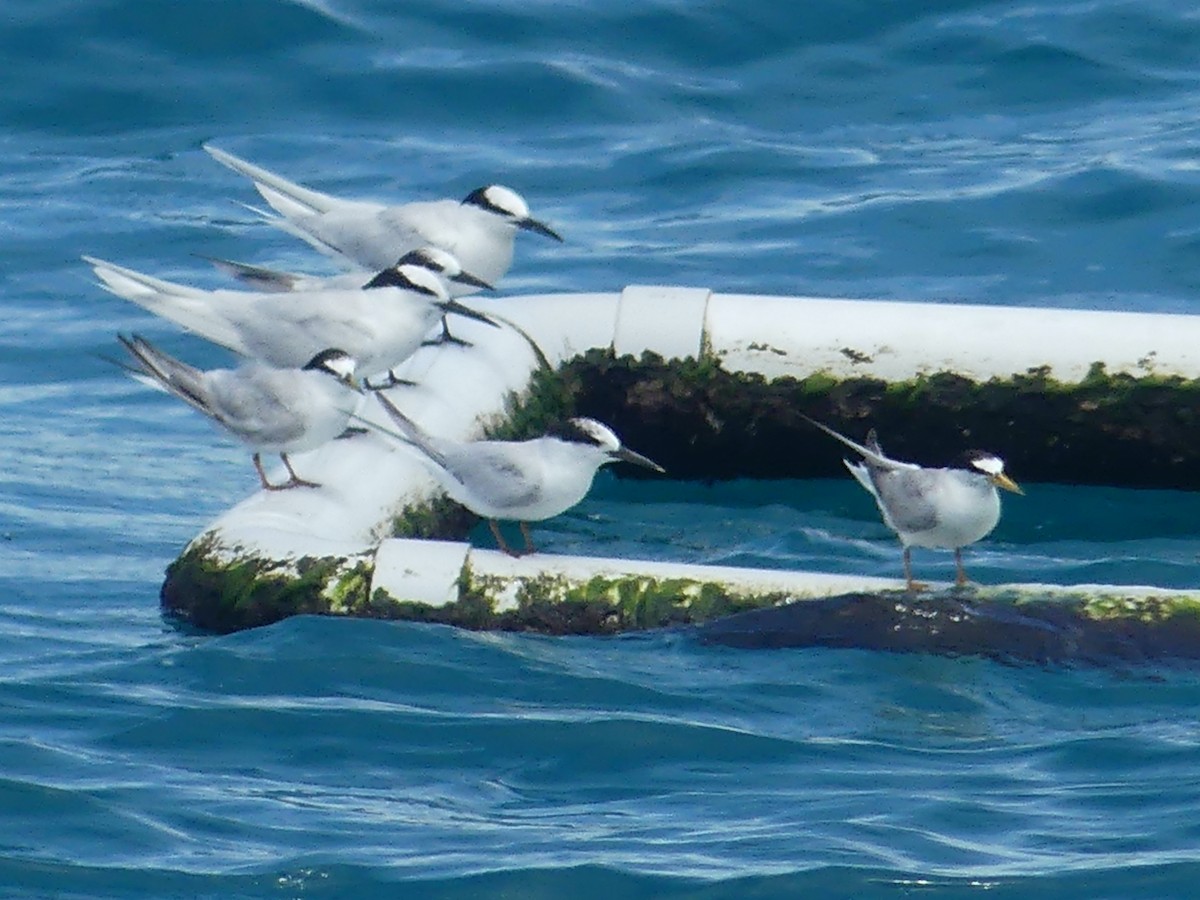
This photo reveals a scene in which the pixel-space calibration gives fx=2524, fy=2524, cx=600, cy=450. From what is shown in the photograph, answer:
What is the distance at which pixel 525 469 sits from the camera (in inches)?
316

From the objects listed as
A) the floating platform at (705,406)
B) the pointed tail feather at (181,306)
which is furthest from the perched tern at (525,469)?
the pointed tail feather at (181,306)

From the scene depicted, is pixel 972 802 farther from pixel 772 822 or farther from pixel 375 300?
pixel 375 300

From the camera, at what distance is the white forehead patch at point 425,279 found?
9062 millimetres

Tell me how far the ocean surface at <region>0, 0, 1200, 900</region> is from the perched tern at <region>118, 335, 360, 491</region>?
69 centimetres

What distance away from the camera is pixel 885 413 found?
9.52 metres

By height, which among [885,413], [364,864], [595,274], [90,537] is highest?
[595,274]

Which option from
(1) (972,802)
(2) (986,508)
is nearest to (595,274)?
(2) (986,508)

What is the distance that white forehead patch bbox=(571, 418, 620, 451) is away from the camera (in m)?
8.09

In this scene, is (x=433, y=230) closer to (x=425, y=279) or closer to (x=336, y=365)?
(x=425, y=279)

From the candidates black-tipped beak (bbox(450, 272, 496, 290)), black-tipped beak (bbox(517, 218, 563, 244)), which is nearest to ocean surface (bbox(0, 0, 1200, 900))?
black-tipped beak (bbox(450, 272, 496, 290))

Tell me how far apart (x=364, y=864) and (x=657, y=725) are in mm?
1149

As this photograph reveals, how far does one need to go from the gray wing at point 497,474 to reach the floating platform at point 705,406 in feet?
1.18

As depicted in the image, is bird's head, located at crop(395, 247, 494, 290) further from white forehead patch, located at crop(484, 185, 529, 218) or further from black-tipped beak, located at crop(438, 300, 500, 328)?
white forehead patch, located at crop(484, 185, 529, 218)

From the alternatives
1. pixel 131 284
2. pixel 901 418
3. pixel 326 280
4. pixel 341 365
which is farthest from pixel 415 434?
pixel 901 418
